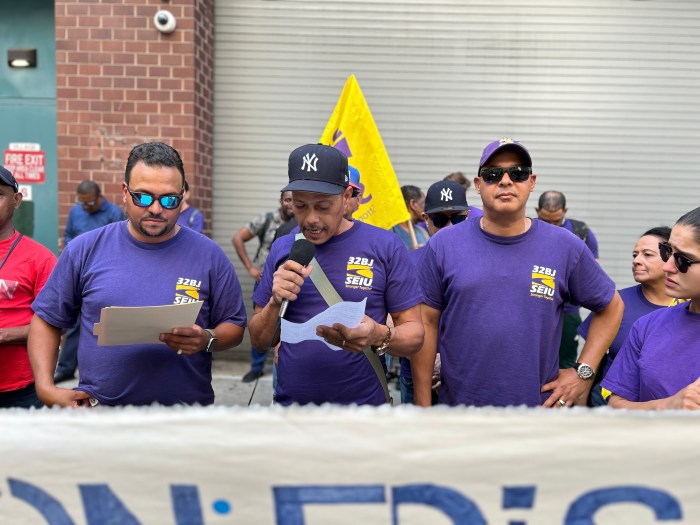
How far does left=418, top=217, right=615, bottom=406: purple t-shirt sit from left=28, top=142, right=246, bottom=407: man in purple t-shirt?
42.8 inches

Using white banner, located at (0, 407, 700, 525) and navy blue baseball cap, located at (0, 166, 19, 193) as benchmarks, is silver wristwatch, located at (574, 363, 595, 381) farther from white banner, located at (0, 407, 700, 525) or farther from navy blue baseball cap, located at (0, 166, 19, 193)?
navy blue baseball cap, located at (0, 166, 19, 193)

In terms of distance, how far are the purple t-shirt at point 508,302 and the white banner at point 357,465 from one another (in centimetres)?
107

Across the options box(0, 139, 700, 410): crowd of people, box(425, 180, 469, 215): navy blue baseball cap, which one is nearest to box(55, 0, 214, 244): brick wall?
box(425, 180, 469, 215): navy blue baseball cap

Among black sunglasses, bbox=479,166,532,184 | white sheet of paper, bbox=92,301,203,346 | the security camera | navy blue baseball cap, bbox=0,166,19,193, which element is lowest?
white sheet of paper, bbox=92,301,203,346

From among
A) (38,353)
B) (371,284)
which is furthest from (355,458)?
(38,353)

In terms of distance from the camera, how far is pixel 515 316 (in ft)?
9.02

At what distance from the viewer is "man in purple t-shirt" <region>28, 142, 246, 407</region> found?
262 centimetres

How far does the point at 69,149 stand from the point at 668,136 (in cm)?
723

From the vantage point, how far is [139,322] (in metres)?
2.36

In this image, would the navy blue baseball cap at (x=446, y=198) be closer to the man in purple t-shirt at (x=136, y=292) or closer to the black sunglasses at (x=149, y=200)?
the man in purple t-shirt at (x=136, y=292)

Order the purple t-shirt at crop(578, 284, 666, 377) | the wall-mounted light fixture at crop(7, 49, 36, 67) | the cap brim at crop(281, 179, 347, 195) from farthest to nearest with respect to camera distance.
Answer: the wall-mounted light fixture at crop(7, 49, 36, 67) < the purple t-shirt at crop(578, 284, 666, 377) < the cap brim at crop(281, 179, 347, 195)

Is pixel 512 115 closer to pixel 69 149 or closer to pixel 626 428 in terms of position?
pixel 69 149

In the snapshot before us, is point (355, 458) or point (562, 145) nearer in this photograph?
point (355, 458)

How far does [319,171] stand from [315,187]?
0.09 metres
